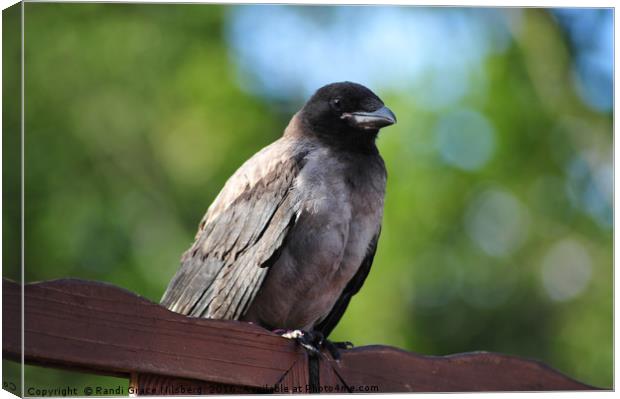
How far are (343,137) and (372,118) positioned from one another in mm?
204

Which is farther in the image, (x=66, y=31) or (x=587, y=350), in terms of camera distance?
(x=587, y=350)

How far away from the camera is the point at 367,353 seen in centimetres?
454

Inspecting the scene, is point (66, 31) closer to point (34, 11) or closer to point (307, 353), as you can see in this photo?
point (34, 11)

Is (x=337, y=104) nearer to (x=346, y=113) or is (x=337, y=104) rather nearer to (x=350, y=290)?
(x=346, y=113)

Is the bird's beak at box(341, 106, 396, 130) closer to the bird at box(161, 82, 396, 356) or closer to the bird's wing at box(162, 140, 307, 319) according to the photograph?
the bird at box(161, 82, 396, 356)

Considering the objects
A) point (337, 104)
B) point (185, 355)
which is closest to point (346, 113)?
point (337, 104)

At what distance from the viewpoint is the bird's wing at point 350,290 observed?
18.7 feet

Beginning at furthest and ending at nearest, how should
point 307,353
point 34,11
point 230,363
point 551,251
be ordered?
point 551,251 → point 34,11 → point 307,353 → point 230,363

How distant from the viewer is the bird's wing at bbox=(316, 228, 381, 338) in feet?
18.7

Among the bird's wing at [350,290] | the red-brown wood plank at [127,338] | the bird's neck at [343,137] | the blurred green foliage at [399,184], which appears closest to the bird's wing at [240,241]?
the bird's neck at [343,137]

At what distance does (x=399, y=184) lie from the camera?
7.43m

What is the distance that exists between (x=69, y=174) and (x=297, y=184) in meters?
1.86

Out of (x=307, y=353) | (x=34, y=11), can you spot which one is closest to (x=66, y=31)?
(x=34, y=11)

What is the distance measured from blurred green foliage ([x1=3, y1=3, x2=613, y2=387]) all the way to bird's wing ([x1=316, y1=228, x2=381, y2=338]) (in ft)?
4.26
